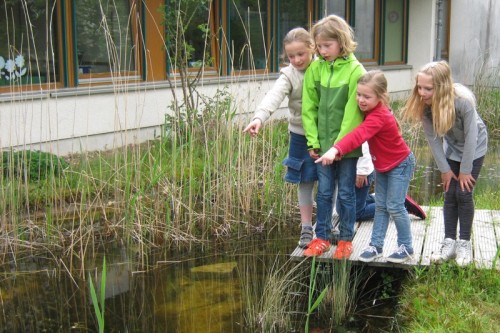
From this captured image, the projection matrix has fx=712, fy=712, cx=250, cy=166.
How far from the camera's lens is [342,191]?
14.2 ft

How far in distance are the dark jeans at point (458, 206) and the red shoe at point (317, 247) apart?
2.44ft

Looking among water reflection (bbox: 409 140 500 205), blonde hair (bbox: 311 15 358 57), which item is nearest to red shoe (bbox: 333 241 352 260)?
blonde hair (bbox: 311 15 358 57)

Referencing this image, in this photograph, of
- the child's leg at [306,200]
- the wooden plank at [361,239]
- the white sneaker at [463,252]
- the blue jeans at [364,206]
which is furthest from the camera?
the blue jeans at [364,206]

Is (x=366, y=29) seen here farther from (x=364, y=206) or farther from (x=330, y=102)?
(x=330, y=102)

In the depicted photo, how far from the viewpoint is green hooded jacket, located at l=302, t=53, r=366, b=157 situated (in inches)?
164

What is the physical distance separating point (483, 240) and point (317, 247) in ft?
3.92

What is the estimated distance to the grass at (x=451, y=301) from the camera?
12.0 ft

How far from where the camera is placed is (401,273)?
4.57 meters

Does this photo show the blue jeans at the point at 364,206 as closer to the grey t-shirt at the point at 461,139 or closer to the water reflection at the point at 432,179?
the grey t-shirt at the point at 461,139

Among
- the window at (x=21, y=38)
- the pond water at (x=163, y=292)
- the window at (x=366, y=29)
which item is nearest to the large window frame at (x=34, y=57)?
the window at (x=21, y=38)

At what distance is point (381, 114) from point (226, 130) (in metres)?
1.90

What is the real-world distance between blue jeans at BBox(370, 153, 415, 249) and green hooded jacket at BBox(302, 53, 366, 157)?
240mm

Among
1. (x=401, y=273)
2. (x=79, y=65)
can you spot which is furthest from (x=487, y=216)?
(x=79, y=65)

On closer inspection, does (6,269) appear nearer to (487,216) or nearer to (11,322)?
(11,322)
